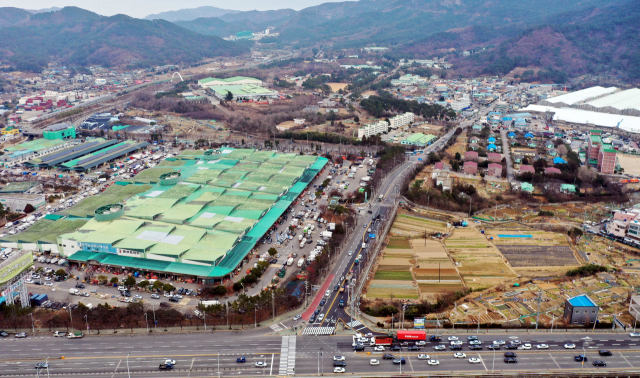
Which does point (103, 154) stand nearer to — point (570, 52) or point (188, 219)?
point (188, 219)

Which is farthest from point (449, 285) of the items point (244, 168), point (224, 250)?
point (244, 168)

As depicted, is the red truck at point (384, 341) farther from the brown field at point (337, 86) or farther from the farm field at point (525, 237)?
the brown field at point (337, 86)

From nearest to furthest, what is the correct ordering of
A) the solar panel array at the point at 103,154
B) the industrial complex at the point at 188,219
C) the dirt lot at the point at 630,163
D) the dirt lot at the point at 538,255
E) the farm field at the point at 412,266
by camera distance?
the farm field at the point at 412,266
the industrial complex at the point at 188,219
the dirt lot at the point at 538,255
the dirt lot at the point at 630,163
the solar panel array at the point at 103,154

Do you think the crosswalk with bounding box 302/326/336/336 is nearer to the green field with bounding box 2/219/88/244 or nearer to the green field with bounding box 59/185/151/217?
the green field with bounding box 2/219/88/244

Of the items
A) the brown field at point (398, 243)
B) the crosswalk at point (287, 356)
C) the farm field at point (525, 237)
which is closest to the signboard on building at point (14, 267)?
the crosswalk at point (287, 356)

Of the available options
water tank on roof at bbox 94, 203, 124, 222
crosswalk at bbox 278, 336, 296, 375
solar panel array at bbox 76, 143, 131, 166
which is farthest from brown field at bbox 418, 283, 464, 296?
solar panel array at bbox 76, 143, 131, 166
